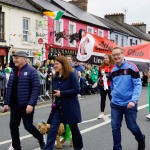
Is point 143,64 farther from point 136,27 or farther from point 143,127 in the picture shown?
point 136,27

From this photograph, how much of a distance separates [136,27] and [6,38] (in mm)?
37615

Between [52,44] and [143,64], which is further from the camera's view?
[52,44]

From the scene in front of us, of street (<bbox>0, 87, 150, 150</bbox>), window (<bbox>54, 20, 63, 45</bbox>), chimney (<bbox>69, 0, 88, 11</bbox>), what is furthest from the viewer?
chimney (<bbox>69, 0, 88, 11</bbox>)

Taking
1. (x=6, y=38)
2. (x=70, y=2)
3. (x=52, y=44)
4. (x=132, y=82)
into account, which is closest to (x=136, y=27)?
(x=70, y=2)

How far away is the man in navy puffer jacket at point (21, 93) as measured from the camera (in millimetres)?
6387

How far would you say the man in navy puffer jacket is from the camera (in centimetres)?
639

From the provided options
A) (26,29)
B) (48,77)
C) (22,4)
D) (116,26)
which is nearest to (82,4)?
(116,26)

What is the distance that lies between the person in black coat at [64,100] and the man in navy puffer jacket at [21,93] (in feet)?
1.31

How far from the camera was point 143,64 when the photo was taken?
11570 millimetres

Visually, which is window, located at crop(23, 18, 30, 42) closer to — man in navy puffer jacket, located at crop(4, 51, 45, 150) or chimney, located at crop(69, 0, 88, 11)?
chimney, located at crop(69, 0, 88, 11)

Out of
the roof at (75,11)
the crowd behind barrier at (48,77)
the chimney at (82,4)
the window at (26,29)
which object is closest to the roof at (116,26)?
the chimney at (82,4)

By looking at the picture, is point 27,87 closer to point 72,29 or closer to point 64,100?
point 64,100

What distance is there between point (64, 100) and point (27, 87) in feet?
2.28

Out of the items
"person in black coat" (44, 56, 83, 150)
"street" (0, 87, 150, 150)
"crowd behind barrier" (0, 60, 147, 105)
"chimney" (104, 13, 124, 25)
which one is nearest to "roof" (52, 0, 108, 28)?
"chimney" (104, 13, 124, 25)
